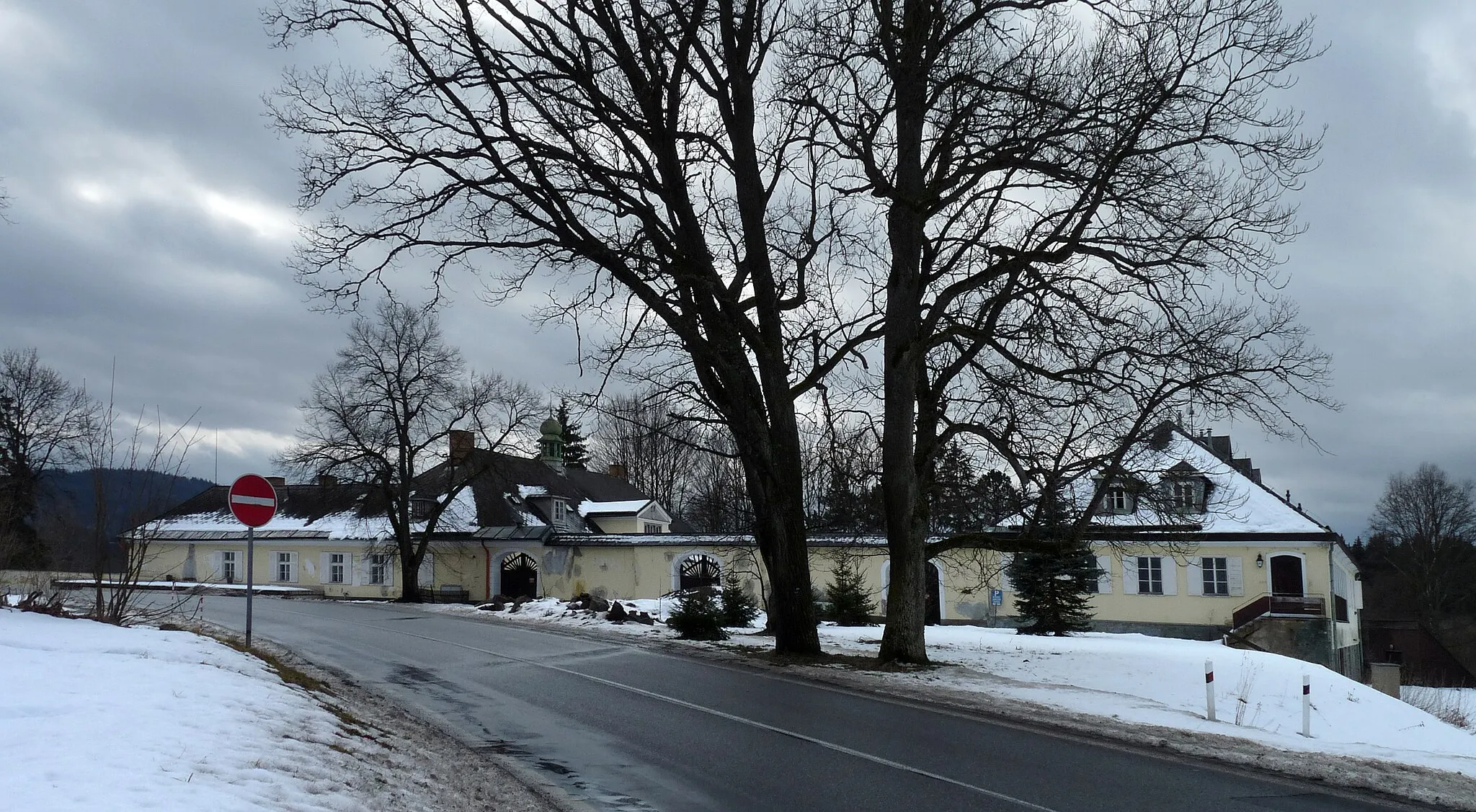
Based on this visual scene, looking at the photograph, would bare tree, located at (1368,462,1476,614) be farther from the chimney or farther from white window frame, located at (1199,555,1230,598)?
the chimney

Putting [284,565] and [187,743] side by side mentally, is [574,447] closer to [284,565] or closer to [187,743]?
[284,565]

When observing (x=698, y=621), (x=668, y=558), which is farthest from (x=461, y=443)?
(x=698, y=621)

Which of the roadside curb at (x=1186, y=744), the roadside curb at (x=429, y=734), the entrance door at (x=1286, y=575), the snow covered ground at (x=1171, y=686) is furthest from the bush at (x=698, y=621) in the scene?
the entrance door at (x=1286, y=575)

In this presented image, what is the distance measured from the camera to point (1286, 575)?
36.7 meters

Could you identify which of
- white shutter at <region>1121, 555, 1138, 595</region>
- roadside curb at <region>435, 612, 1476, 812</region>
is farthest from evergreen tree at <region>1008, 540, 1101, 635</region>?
roadside curb at <region>435, 612, 1476, 812</region>

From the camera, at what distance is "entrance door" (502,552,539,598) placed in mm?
47500

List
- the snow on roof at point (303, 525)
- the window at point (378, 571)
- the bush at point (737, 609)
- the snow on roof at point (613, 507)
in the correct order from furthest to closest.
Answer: the snow on roof at point (613, 507) < the snow on roof at point (303, 525) < the window at point (378, 571) < the bush at point (737, 609)

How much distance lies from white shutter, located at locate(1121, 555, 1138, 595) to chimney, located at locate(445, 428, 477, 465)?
2835 cm

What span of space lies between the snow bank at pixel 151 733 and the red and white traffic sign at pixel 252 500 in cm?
316

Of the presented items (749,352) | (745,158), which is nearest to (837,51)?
(745,158)

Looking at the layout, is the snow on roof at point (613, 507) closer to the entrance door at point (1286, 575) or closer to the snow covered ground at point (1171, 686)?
the snow covered ground at point (1171, 686)

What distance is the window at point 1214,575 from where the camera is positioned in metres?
37.5

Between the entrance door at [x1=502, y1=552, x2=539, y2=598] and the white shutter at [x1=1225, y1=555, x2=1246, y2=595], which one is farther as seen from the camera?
the entrance door at [x1=502, y1=552, x2=539, y2=598]

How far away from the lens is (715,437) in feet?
76.1
